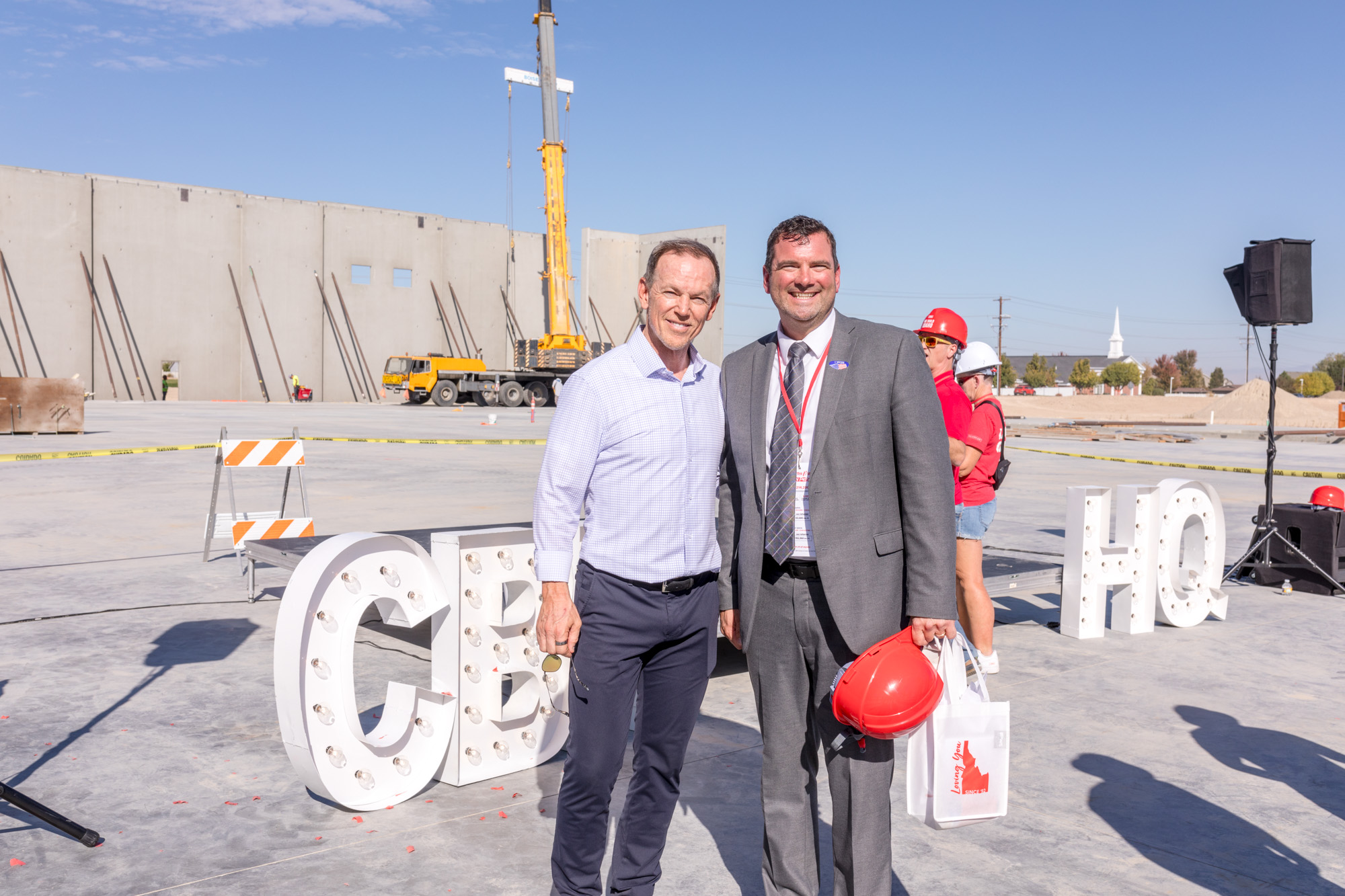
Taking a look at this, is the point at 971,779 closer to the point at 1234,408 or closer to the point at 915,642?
the point at 915,642

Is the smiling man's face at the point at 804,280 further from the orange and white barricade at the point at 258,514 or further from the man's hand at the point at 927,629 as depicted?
the orange and white barricade at the point at 258,514

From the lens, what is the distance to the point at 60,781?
11.7 feet

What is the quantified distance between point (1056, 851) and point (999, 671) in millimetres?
2269

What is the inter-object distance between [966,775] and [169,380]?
45.2 metres

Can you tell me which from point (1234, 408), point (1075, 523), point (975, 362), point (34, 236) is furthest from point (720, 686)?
point (1234, 408)

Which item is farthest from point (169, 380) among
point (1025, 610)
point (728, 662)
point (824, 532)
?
point (824, 532)

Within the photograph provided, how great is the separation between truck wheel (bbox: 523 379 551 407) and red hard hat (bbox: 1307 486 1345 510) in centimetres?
3446

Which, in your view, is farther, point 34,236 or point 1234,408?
point 1234,408

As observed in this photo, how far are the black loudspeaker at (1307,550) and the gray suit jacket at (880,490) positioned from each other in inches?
272

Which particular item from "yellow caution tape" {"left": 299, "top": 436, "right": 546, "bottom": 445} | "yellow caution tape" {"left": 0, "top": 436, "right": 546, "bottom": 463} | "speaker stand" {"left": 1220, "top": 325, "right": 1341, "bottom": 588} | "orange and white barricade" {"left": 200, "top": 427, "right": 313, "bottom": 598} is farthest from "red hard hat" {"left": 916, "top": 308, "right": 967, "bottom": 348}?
"yellow caution tape" {"left": 299, "top": 436, "right": 546, "bottom": 445}

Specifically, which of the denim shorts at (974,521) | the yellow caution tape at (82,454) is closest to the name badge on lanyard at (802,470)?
the denim shorts at (974,521)

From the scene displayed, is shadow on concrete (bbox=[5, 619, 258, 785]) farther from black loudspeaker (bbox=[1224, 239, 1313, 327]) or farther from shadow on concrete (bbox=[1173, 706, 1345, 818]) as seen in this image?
black loudspeaker (bbox=[1224, 239, 1313, 327])

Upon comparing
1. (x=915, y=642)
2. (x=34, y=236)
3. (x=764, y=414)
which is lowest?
(x=915, y=642)

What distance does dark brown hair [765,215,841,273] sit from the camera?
2.49m
